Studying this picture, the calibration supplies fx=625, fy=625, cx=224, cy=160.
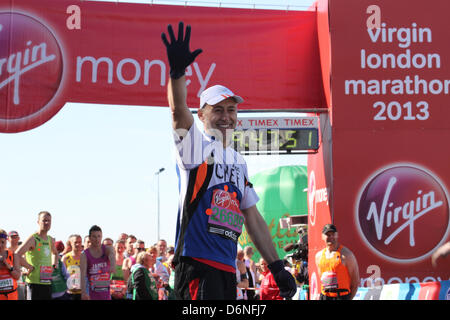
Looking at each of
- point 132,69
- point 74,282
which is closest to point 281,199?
point 132,69

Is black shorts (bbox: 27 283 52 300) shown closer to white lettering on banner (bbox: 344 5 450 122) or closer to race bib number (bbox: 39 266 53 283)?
race bib number (bbox: 39 266 53 283)

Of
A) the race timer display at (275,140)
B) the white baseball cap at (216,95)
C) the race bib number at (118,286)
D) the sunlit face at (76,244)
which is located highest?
the race timer display at (275,140)

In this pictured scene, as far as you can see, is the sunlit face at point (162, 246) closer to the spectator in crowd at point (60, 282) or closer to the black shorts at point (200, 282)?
the spectator in crowd at point (60, 282)

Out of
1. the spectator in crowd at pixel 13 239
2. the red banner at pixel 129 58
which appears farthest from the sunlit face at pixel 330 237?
the spectator in crowd at pixel 13 239

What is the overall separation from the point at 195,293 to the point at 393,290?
13.6ft

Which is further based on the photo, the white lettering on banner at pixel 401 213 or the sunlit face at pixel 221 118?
the white lettering on banner at pixel 401 213

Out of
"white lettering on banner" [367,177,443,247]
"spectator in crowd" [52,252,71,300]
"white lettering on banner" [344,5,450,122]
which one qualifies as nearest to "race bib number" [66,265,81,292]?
"spectator in crowd" [52,252,71,300]

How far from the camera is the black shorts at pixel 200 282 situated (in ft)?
11.4

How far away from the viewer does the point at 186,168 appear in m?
3.62

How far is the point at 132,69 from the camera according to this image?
12.2m

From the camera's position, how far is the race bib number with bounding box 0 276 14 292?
8.25 metres

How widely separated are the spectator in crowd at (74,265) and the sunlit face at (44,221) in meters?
1.08
